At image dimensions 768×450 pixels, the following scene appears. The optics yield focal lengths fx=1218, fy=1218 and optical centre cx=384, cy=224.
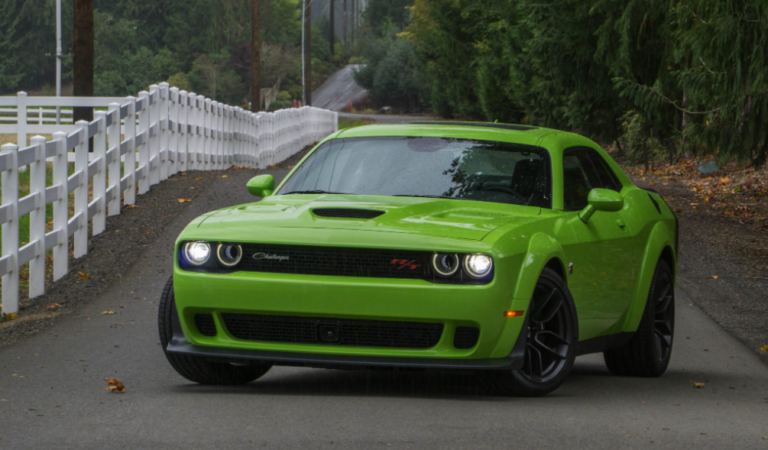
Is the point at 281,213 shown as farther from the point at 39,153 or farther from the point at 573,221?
the point at 39,153

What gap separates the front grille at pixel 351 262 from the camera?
5.85 meters

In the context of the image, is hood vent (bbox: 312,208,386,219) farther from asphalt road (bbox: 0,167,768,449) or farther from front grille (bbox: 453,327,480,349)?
asphalt road (bbox: 0,167,768,449)

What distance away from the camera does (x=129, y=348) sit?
8438 millimetres

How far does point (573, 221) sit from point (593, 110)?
19051 millimetres

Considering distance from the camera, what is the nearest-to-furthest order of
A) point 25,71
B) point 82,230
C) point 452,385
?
point 452,385, point 82,230, point 25,71

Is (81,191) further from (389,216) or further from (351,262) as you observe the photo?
(351,262)

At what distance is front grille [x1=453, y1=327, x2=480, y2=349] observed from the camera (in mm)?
5938

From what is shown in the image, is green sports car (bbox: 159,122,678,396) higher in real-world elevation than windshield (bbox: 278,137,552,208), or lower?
lower

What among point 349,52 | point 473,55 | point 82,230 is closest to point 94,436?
point 82,230

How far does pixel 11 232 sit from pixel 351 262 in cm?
554

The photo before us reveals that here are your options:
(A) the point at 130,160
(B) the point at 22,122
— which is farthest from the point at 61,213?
(B) the point at 22,122

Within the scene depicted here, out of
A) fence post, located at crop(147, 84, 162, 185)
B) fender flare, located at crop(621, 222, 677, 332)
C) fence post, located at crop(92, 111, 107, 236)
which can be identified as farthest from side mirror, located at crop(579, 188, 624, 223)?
fence post, located at crop(147, 84, 162, 185)

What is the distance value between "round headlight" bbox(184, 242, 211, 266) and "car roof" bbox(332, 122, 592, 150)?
171 cm

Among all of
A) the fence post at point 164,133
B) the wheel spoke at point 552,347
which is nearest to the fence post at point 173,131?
the fence post at point 164,133
